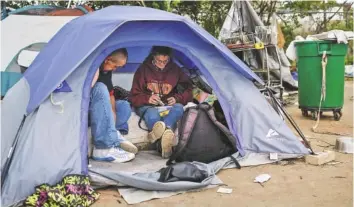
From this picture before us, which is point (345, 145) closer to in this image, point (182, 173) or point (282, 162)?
point (282, 162)

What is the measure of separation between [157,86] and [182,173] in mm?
1261

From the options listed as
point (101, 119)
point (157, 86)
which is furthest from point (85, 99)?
point (157, 86)

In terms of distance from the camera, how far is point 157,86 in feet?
14.0

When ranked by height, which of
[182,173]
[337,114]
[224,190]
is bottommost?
[337,114]

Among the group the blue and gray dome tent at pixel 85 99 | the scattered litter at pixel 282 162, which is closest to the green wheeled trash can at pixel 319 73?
the blue and gray dome tent at pixel 85 99

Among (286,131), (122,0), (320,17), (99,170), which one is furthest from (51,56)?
(320,17)

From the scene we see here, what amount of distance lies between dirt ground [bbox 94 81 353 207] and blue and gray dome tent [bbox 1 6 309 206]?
0.14 metres

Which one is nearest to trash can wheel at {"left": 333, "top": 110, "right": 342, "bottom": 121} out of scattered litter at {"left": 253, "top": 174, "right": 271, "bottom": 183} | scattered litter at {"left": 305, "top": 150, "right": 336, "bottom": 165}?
scattered litter at {"left": 305, "top": 150, "right": 336, "bottom": 165}

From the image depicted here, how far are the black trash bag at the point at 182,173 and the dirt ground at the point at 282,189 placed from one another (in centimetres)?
13

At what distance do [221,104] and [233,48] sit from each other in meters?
2.40

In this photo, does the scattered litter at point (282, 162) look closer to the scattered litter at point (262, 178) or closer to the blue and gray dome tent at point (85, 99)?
the blue and gray dome tent at point (85, 99)

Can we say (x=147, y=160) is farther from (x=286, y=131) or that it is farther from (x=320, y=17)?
(x=320, y=17)

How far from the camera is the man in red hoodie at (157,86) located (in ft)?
13.6

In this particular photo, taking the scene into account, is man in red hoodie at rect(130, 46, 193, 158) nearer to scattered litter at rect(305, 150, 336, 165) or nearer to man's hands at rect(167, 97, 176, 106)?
man's hands at rect(167, 97, 176, 106)
